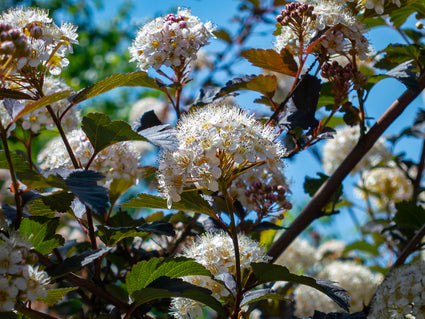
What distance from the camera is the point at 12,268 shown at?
0.79m

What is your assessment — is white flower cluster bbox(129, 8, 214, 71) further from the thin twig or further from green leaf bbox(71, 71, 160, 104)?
the thin twig

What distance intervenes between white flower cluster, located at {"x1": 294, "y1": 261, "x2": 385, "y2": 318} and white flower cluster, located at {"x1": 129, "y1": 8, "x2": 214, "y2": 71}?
1520 millimetres

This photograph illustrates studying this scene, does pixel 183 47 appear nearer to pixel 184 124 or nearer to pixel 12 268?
pixel 184 124

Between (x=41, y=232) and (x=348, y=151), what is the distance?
2.08 m

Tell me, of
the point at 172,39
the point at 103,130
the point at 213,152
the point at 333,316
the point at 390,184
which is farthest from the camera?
the point at 390,184

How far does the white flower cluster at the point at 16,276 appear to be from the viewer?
773mm

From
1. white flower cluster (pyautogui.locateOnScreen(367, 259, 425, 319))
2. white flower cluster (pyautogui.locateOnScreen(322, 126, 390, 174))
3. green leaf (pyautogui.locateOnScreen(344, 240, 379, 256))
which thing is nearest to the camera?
white flower cluster (pyautogui.locateOnScreen(367, 259, 425, 319))

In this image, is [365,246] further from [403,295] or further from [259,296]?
[259,296]

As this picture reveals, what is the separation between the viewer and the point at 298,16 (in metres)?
1.26

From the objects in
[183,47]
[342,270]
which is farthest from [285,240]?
[342,270]

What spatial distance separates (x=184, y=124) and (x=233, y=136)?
0.44 feet

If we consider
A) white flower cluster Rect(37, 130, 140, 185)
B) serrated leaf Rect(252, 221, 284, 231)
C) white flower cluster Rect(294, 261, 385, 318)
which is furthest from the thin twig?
white flower cluster Rect(294, 261, 385, 318)

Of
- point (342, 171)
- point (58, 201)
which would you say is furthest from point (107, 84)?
point (342, 171)

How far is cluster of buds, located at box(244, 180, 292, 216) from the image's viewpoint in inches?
56.9
